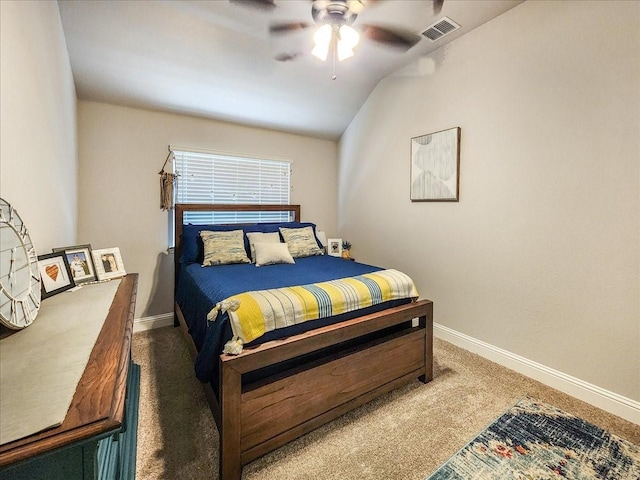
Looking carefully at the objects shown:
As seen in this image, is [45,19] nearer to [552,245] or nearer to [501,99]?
[501,99]

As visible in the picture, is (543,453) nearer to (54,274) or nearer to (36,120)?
(54,274)

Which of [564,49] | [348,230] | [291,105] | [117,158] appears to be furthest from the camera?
[348,230]

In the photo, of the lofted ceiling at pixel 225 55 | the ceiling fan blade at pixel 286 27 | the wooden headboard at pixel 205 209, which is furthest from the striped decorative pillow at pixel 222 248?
the ceiling fan blade at pixel 286 27

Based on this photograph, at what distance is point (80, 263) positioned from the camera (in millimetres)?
1788

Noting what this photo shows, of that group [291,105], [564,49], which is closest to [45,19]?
[291,105]

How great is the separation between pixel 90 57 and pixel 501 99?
3306 millimetres

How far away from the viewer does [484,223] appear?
2516 mm

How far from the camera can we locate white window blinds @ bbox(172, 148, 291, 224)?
3268 millimetres

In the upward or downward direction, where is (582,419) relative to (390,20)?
downward

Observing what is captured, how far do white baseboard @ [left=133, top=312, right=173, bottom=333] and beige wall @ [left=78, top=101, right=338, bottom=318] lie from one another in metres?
0.05

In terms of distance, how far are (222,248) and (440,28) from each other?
2713 mm

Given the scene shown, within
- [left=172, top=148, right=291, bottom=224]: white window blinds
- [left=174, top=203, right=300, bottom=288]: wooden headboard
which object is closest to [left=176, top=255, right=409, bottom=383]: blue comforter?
[left=174, top=203, right=300, bottom=288]: wooden headboard

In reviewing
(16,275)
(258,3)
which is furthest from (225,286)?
(258,3)

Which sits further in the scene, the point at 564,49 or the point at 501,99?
the point at 501,99
